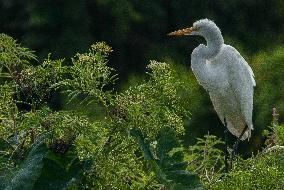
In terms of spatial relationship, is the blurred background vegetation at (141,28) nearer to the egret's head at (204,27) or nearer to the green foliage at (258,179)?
the egret's head at (204,27)

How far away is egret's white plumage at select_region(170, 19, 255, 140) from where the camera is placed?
3.53 m

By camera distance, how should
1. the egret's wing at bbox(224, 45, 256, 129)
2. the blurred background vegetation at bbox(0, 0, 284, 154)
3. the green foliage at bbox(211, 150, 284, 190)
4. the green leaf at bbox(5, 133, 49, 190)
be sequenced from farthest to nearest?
the blurred background vegetation at bbox(0, 0, 284, 154)
the egret's wing at bbox(224, 45, 256, 129)
the green leaf at bbox(5, 133, 49, 190)
the green foliage at bbox(211, 150, 284, 190)

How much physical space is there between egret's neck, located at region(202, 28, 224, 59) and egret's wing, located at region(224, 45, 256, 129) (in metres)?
0.06

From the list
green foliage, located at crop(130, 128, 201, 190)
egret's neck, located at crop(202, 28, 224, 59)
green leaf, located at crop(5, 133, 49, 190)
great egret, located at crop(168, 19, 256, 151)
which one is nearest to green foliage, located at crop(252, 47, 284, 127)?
great egret, located at crop(168, 19, 256, 151)

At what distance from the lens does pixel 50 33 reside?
602cm

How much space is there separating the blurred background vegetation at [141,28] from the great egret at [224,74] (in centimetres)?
183

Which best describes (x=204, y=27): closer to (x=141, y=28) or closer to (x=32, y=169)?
(x=32, y=169)

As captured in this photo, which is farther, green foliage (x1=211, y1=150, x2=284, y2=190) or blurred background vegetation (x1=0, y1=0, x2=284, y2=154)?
blurred background vegetation (x1=0, y1=0, x2=284, y2=154)

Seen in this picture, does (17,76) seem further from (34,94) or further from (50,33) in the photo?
(50,33)

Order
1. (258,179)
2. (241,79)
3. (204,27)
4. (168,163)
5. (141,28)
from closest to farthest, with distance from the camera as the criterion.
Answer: (258,179) → (168,163) → (204,27) → (241,79) → (141,28)

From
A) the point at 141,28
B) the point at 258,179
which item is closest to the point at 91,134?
the point at 258,179

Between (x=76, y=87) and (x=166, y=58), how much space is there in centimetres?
359

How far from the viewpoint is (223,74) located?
367cm

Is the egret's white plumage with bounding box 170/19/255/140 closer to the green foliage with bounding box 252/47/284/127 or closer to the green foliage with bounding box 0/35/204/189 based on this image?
the green foliage with bounding box 0/35/204/189
